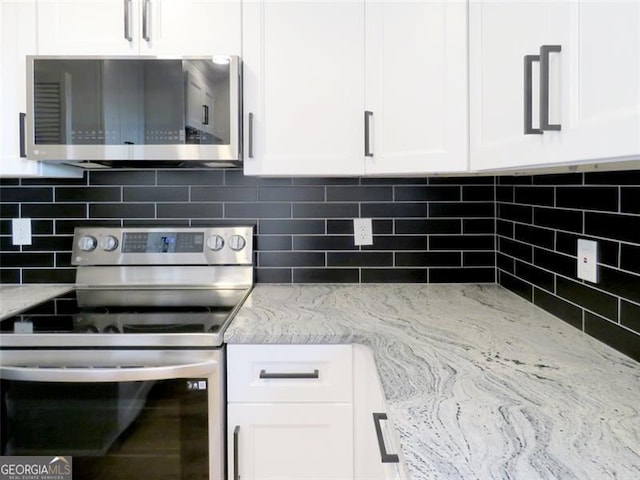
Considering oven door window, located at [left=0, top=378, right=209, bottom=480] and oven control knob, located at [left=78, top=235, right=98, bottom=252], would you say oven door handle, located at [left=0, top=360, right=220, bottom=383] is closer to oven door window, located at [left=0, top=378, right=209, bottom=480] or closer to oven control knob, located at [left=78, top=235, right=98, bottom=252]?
oven door window, located at [left=0, top=378, right=209, bottom=480]

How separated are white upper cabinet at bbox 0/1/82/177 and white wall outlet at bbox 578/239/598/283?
5.71 feet

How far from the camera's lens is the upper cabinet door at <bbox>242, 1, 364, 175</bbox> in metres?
1.66

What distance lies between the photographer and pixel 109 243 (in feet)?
6.40

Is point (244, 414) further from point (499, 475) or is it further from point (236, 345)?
point (499, 475)

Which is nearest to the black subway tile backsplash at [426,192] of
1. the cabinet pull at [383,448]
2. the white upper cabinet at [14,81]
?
the cabinet pull at [383,448]

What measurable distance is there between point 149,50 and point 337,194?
0.86 m

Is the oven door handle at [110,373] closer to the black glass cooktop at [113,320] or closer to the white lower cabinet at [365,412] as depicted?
the black glass cooktop at [113,320]

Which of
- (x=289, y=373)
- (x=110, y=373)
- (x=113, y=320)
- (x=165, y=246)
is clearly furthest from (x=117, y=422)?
(x=165, y=246)

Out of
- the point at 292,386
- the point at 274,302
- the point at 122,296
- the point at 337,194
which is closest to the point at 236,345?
the point at 292,386

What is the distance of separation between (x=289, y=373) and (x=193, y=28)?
1.17 m

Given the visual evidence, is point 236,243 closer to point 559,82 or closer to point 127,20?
point 127,20

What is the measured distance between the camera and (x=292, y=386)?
1.39m

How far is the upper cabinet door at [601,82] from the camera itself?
669mm

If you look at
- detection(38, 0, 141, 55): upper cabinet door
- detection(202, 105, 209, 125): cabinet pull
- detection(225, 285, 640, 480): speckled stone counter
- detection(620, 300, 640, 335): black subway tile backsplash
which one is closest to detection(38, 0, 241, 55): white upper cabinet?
detection(38, 0, 141, 55): upper cabinet door
